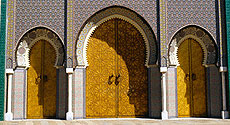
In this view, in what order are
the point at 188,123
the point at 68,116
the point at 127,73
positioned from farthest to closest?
1. the point at 127,73
2. the point at 68,116
3. the point at 188,123

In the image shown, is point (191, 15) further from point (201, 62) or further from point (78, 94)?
point (78, 94)

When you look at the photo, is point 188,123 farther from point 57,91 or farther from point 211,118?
point 57,91

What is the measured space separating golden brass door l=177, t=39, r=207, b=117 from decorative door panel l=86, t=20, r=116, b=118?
6.32ft

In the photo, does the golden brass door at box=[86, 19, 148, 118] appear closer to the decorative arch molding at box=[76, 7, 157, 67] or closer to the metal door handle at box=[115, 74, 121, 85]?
the metal door handle at box=[115, 74, 121, 85]

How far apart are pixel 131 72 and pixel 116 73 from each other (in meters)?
0.43

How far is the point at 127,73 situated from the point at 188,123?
2280mm

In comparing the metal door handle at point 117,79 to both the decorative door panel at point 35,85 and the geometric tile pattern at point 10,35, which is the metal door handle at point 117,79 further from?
the geometric tile pattern at point 10,35

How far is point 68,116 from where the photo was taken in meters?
8.47

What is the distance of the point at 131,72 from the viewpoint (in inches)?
356

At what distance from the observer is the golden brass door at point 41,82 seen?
29.2ft

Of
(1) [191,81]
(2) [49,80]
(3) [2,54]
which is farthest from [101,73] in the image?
(3) [2,54]

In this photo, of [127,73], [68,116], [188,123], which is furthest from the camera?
[127,73]

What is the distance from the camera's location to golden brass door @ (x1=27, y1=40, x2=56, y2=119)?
29.2 feet

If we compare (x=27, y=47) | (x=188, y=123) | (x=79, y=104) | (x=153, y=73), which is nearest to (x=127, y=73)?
(x=153, y=73)
